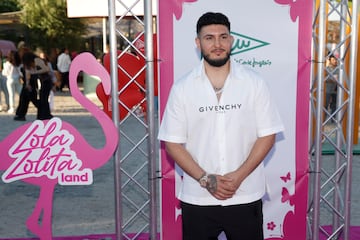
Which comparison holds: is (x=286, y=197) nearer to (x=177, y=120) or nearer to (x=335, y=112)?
(x=335, y=112)

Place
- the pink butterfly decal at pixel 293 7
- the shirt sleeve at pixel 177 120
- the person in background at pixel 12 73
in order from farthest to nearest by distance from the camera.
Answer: the person in background at pixel 12 73, the pink butterfly decal at pixel 293 7, the shirt sleeve at pixel 177 120

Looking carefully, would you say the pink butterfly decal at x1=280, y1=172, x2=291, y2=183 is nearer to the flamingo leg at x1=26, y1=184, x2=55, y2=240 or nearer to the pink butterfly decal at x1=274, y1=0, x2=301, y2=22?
the pink butterfly decal at x1=274, y1=0, x2=301, y2=22

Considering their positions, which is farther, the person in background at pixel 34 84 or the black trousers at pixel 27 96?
the black trousers at pixel 27 96

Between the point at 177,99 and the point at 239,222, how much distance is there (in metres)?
0.79

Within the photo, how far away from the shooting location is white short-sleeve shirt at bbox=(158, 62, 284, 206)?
2910mm

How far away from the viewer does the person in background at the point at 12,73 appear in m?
13.4

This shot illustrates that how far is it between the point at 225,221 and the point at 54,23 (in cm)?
2368

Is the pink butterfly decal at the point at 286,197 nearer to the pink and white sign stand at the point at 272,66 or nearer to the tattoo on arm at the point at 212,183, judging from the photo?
the pink and white sign stand at the point at 272,66

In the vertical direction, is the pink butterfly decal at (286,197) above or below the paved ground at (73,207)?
above

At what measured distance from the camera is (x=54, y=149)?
3.73 m

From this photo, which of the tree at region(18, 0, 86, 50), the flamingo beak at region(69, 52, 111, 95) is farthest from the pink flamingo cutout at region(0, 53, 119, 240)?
the tree at region(18, 0, 86, 50)

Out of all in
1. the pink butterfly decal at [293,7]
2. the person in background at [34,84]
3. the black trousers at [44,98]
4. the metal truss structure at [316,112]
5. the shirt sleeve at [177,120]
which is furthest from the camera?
the black trousers at [44,98]

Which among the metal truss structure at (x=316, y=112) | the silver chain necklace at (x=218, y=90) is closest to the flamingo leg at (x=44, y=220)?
the metal truss structure at (x=316, y=112)

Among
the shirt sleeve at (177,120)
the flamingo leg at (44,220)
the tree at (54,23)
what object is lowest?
the flamingo leg at (44,220)
